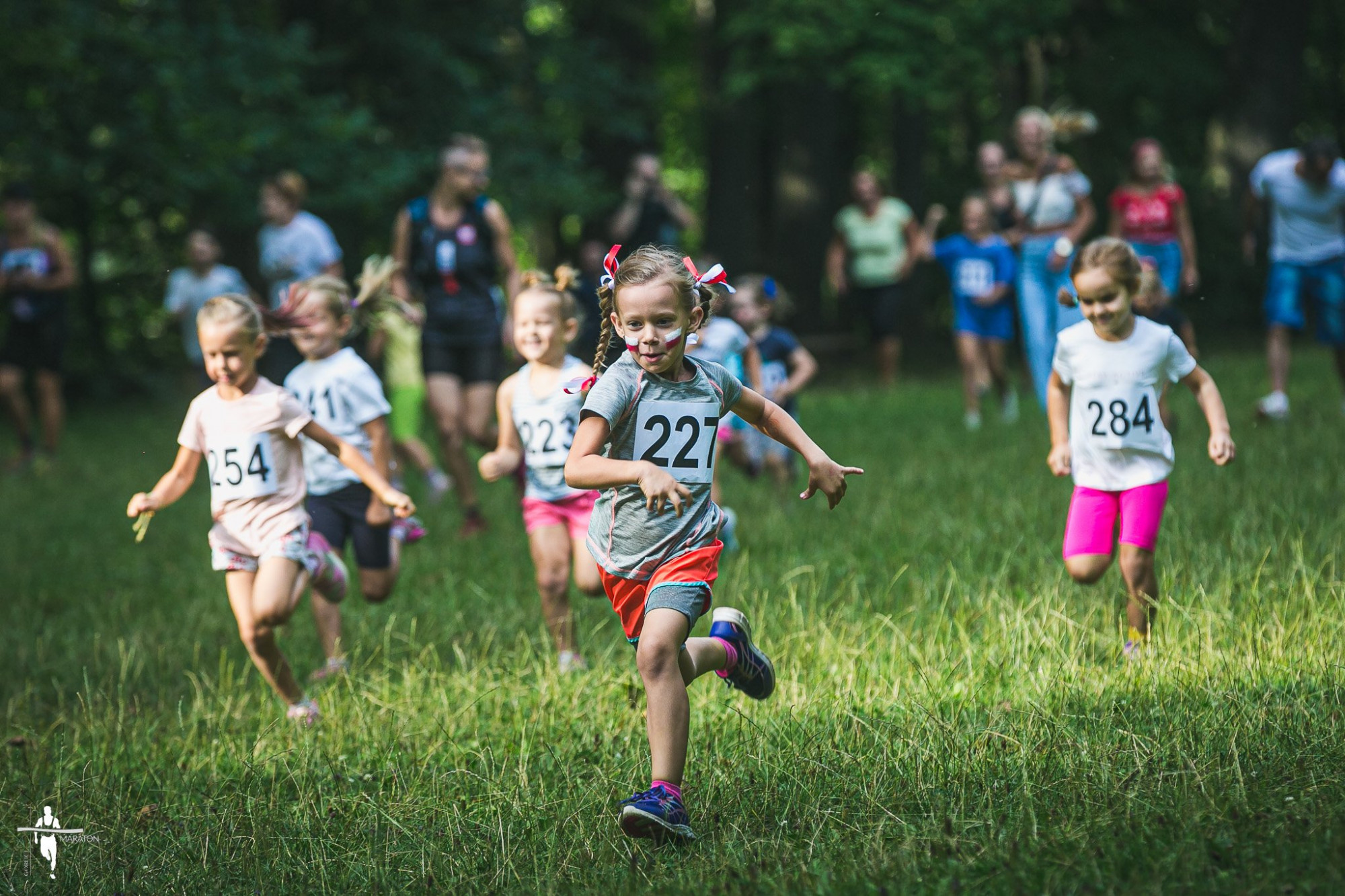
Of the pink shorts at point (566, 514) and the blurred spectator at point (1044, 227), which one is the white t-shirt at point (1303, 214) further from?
the pink shorts at point (566, 514)

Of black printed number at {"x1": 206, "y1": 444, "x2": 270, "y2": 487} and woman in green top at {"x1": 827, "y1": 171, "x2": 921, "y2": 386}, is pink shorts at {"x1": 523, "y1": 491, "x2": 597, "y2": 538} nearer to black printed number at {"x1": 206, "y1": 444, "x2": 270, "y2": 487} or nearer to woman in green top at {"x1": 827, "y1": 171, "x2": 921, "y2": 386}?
black printed number at {"x1": 206, "y1": 444, "x2": 270, "y2": 487}

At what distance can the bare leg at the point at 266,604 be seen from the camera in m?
5.25

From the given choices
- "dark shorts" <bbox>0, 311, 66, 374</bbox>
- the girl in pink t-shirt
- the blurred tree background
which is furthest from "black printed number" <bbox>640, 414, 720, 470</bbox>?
the blurred tree background

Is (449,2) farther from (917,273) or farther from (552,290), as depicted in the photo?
(552,290)

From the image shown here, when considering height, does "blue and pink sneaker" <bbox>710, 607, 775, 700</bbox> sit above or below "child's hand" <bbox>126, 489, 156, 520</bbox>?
below

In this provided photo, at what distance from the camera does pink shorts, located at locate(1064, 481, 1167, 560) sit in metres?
5.30

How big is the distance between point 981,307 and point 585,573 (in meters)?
8.39

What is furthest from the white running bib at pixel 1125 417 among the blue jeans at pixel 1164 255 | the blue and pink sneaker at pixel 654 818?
the blue jeans at pixel 1164 255

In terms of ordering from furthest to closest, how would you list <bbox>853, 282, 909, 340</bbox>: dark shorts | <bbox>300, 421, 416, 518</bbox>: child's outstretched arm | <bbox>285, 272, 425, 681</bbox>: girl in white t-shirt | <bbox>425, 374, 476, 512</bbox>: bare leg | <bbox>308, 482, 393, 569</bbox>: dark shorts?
<bbox>853, 282, 909, 340</bbox>: dark shorts, <bbox>425, 374, 476, 512</bbox>: bare leg, <bbox>308, 482, 393, 569</bbox>: dark shorts, <bbox>285, 272, 425, 681</bbox>: girl in white t-shirt, <bbox>300, 421, 416, 518</bbox>: child's outstretched arm

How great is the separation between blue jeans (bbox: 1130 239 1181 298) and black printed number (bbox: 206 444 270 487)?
7984 mm

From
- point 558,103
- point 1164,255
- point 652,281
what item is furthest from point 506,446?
point 558,103

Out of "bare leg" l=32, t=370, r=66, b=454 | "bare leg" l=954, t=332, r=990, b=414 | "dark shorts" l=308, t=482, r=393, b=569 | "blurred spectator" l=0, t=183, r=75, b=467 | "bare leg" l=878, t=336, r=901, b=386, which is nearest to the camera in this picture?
"dark shorts" l=308, t=482, r=393, b=569

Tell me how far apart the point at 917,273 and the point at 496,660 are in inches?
756

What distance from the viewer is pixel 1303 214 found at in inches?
422
